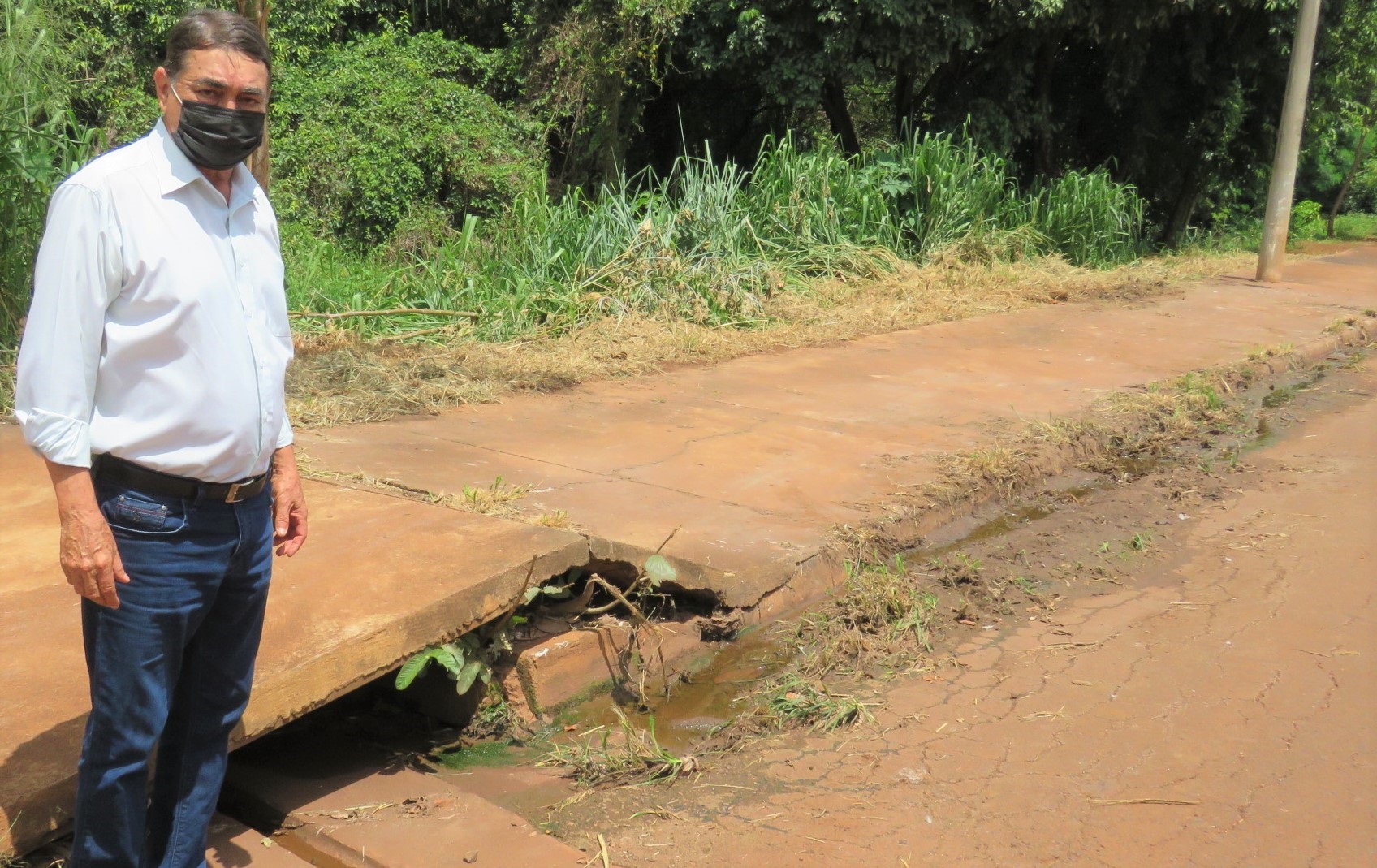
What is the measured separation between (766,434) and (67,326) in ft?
12.9

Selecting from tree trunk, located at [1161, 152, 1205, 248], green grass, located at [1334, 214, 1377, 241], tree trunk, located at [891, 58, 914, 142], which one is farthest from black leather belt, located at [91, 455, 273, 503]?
green grass, located at [1334, 214, 1377, 241]

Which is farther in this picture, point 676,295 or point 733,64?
point 733,64

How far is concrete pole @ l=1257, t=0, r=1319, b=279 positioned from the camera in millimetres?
11617

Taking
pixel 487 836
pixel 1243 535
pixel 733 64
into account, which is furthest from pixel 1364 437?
pixel 733 64

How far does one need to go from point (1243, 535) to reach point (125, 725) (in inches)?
166

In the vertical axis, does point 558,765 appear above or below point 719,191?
below

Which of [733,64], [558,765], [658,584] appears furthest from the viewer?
[733,64]

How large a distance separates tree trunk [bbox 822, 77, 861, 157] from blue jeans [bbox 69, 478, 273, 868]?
13.1 metres

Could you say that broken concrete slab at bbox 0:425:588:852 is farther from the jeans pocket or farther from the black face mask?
the black face mask

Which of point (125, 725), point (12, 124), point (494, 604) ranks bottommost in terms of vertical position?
point (494, 604)

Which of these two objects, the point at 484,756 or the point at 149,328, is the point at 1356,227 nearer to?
the point at 484,756

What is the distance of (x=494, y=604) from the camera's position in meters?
3.15

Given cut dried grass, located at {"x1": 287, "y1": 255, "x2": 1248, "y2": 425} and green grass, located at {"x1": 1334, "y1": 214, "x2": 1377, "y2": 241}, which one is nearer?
cut dried grass, located at {"x1": 287, "y1": 255, "x2": 1248, "y2": 425}

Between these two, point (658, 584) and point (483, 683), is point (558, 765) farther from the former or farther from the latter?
point (658, 584)
